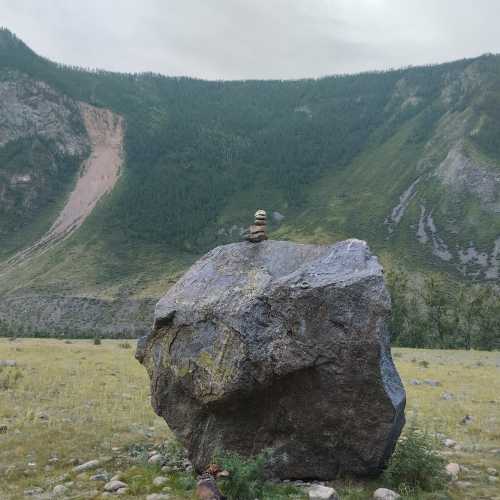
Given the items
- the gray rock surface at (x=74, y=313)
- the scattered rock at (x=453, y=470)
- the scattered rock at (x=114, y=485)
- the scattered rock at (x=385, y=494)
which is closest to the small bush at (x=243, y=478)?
the scattered rock at (x=114, y=485)

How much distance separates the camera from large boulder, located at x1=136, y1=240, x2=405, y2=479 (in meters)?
10.0

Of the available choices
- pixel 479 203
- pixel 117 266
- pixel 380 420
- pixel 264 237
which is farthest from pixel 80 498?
pixel 479 203

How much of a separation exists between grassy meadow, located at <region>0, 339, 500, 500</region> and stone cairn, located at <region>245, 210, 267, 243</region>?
Result: 5.18 metres

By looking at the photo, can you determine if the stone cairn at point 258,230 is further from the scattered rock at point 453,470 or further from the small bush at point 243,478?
the scattered rock at point 453,470

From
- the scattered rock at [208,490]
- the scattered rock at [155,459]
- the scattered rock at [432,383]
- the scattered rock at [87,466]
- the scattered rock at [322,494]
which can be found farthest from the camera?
the scattered rock at [432,383]

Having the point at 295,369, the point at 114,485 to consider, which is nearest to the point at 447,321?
the point at 295,369

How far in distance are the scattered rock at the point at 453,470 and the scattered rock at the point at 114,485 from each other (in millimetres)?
6383

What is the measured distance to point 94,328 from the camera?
106m

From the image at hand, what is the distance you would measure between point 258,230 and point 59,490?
6748 mm

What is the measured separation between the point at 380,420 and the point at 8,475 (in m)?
7.33

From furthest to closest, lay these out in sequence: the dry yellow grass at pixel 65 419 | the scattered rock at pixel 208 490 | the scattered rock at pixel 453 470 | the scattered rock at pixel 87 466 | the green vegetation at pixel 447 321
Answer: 1. the green vegetation at pixel 447 321
2. the dry yellow grass at pixel 65 419
3. the scattered rock at pixel 87 466
4. the scattered rock at pixel 453 470
5. the scattered rock at pixel 208 490

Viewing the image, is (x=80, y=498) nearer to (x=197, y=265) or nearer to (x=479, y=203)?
(x=197, y=265)

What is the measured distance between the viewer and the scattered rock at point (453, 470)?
1084 cm

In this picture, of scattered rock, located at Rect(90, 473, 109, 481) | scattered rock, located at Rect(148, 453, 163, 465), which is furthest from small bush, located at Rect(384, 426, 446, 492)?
scattered rock, located at Rect(90, 473, 109, 481)
